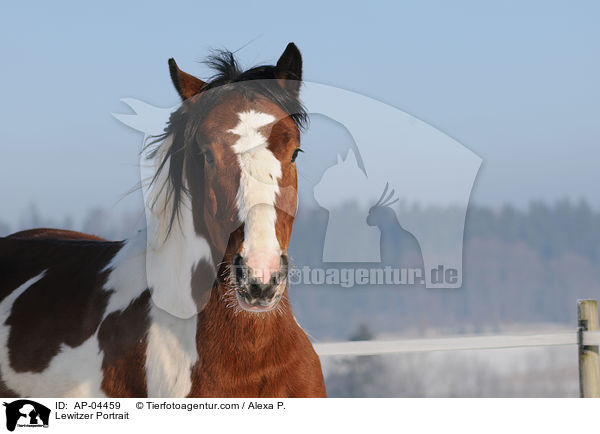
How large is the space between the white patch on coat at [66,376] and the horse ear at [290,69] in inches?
63.5

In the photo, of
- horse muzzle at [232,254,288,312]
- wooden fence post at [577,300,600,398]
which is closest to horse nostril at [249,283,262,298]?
horse muzzle at [232,254,288,312]

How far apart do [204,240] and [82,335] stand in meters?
0.89

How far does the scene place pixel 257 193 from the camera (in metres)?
2.37

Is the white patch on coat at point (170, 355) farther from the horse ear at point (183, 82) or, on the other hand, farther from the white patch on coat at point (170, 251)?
the horse ear at point (183, 82)

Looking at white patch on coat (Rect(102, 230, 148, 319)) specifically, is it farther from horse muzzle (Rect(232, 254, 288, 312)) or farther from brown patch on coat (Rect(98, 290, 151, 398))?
horse muzzle (Rect(232, 254, 288, 312))

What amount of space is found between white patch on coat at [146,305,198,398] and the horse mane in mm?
444

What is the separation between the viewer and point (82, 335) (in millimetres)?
2914

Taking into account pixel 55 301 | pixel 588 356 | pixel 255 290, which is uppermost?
pixel 255 290

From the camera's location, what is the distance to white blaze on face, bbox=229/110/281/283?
2258 mm

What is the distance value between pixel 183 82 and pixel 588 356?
4.94 meters
